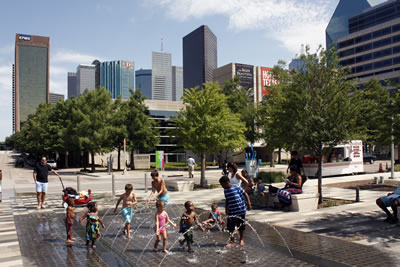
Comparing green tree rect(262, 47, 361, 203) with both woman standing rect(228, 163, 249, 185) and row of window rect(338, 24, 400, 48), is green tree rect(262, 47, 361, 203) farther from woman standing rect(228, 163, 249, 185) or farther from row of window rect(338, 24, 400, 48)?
row of window rect(338, 24, 400, 48)

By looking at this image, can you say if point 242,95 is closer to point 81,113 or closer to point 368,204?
point 81,113

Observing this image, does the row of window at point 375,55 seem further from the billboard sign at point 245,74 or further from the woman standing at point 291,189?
the woman standing at point 291,189

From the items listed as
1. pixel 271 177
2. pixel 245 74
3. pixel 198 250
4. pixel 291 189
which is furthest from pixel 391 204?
pixel 245 74

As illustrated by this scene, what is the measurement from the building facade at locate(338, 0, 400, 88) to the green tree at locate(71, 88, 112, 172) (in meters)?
66.9

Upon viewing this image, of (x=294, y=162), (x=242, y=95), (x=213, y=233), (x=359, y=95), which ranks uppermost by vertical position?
(x=242, y=95)

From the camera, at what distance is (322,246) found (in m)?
7.72

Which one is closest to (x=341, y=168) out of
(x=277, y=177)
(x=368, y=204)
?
(x=277, y=177)

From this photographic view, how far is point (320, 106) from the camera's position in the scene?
12.9 metres

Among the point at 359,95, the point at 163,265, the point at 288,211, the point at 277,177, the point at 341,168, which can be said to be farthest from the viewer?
the point at 341,168

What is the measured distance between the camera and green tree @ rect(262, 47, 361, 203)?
41.4 ft

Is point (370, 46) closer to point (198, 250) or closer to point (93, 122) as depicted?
point (93, 122)

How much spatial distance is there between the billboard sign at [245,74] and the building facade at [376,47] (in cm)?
2636

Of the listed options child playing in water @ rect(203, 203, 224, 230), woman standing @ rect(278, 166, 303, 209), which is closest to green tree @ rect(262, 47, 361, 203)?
woman standing @ rect(278, 166, 303, 209)

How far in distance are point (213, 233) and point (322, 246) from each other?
286cm
